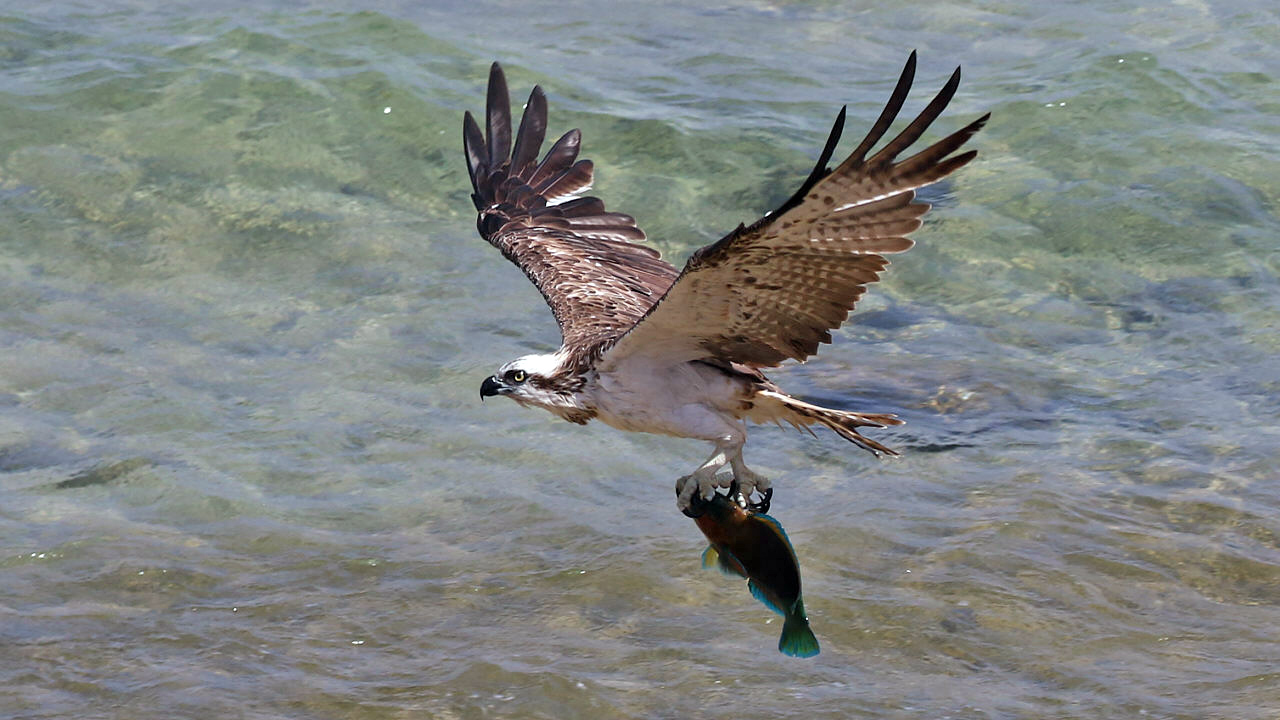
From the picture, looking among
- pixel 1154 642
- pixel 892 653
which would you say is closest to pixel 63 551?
pixel 892 653

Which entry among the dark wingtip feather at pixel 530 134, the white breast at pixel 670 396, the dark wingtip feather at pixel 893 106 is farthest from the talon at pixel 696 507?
the dark wingtip feather at pixel 530 134

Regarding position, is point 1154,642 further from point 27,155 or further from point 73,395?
point 27,155

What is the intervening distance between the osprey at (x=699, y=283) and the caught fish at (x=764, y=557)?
0.17m

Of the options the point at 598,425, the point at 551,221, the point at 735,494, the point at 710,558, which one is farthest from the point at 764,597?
the point at 598,425

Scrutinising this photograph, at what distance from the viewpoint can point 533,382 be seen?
5.93 meters

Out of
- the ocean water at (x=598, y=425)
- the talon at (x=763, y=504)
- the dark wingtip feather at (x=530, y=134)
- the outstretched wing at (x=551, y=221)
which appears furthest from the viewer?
the dark wingtip feather at (x=530, y=134)

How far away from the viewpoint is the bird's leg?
572cm

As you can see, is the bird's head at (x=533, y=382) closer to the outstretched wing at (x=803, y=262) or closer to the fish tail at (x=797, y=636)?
the outstretched wing at (x=803, y=262)

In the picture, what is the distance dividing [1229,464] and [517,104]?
6.64 m

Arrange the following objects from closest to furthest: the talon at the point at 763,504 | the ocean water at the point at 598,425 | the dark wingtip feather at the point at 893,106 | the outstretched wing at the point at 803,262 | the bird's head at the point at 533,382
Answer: the dark wingtip feather at the point at 893,106 → the outstretched wing at the point at 803,262 → the talon at the point at 763,504 → the bird's head at the point at 533,382 → the ocean water at the point at 598,425

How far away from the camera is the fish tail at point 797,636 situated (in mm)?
5367

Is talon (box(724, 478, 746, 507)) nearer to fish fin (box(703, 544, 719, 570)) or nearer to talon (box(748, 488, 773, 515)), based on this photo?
talon (box(748, 488, 773, 515))

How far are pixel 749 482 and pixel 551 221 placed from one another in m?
2.55

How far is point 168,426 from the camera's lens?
8.59 meters
